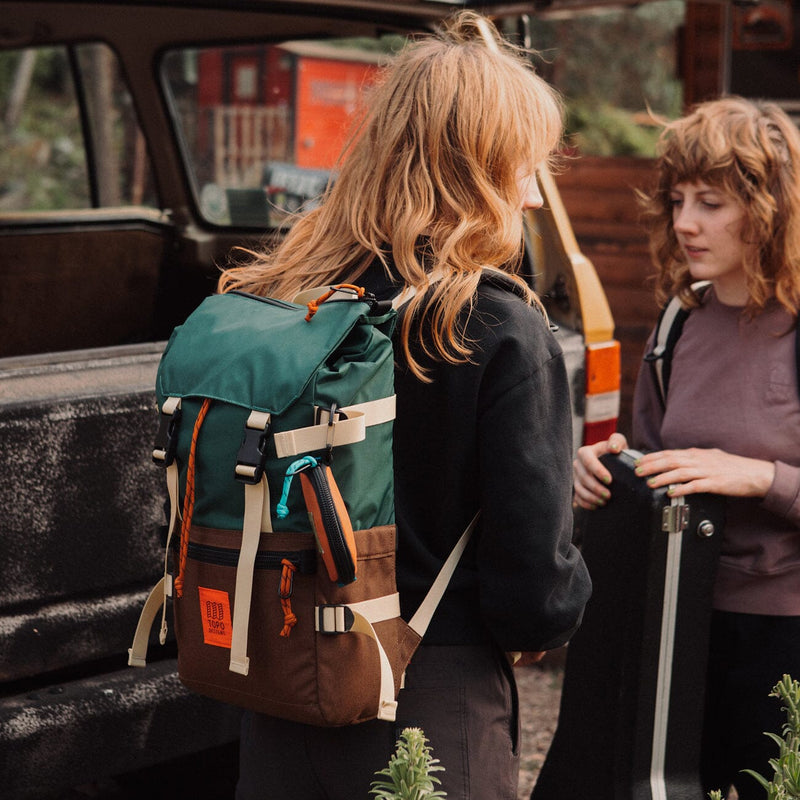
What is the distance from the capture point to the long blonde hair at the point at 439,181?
1695 mm

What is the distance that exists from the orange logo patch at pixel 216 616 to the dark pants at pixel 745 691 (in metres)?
1.11

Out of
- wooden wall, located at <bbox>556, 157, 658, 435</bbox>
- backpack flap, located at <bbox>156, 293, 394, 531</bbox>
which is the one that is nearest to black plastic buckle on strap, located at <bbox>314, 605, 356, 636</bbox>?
backpack flap, located at <bbox>156, 293, 394, 531</bbox>

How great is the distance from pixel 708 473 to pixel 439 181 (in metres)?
0.87

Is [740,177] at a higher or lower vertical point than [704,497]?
higher

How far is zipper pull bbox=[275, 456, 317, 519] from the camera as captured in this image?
153cm

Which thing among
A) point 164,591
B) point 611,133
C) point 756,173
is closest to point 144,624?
point 164,591

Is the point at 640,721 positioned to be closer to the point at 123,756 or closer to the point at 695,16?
the point at 123,756

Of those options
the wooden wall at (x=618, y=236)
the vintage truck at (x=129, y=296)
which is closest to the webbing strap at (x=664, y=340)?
the vintage truck at (x=129, y=296)

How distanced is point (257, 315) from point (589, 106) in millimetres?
15779

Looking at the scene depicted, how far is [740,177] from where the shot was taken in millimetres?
2367

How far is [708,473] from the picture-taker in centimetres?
226

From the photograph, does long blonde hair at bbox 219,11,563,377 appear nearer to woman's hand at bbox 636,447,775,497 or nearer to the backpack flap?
the backpack flap

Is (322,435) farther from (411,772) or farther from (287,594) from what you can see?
(411,772)

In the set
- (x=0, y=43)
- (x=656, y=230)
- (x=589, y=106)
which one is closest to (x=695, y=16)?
(x=0, y=43)
